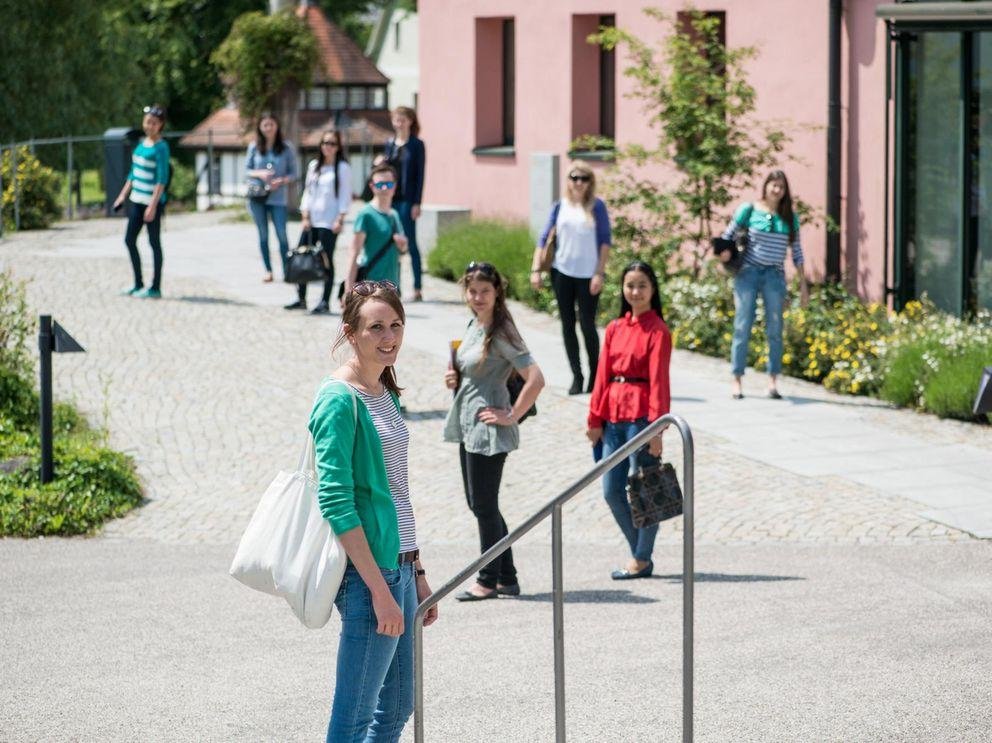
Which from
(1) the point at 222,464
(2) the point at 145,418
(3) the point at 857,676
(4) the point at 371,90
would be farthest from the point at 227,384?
(4) the point at 371,90

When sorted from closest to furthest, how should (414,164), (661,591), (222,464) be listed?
(661,591), (222,464), (414,164)

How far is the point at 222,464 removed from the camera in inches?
453

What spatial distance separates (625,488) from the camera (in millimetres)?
9016

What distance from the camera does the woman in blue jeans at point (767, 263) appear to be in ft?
43.0

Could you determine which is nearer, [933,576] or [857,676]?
[857,676]

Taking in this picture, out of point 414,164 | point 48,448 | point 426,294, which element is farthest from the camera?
point 426,294

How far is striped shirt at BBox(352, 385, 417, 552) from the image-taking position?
5215 millimetres

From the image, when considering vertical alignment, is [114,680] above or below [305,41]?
below

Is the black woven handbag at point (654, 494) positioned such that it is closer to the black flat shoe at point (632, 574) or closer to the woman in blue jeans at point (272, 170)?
the black flat shoe at point (632, 574)

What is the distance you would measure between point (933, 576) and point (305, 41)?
73.6 feet

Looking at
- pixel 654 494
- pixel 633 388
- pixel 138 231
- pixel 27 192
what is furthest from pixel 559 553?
pixel 27 192

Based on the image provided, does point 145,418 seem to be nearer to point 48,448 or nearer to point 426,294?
point 48,448

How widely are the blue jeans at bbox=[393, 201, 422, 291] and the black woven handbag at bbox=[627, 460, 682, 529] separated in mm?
9364

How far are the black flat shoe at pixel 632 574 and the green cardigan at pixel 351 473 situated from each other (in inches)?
150
